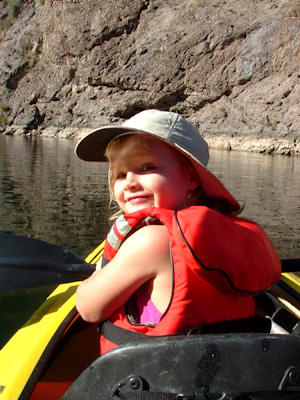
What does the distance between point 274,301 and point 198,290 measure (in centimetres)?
93

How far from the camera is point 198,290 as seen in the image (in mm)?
855

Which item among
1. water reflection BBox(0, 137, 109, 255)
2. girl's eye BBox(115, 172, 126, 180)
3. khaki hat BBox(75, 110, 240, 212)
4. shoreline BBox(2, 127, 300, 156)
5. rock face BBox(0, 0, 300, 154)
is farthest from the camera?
rock face BBox(0, 0, 300, 154)

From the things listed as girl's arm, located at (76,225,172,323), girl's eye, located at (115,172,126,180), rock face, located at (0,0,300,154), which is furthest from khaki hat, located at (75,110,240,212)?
rock face, located at (0,0,300,154)

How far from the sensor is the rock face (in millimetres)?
21156

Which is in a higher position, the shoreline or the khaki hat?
the khaki hat

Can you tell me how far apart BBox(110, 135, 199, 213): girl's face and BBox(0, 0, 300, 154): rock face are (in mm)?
19330

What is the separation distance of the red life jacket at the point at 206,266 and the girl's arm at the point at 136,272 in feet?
0.13

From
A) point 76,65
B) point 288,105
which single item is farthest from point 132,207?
point 76,65

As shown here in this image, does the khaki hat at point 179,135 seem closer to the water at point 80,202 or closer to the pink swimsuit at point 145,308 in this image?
the pink swimsuit at point 145,308

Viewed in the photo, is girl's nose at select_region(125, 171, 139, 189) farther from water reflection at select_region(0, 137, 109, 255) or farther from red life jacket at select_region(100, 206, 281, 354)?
water reflection at select_region(0, 137, 109, 255)

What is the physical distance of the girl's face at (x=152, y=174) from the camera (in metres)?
1.06

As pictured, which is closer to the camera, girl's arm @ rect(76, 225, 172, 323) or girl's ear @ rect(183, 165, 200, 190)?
girl's arm @ rect(76, 225, 172, 323)

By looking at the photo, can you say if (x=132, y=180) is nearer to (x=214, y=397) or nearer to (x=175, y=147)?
(x=175, y=147)

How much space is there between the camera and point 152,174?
1.05 meters
